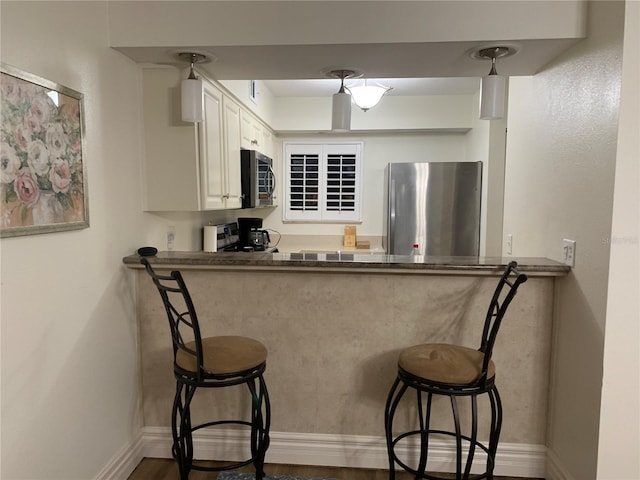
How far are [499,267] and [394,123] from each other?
301 cm

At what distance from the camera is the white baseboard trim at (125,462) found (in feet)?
6.23

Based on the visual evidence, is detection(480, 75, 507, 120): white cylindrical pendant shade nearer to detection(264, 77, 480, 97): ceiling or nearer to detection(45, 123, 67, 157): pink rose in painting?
detection(45, 123, 67, 157): pink rose in painting

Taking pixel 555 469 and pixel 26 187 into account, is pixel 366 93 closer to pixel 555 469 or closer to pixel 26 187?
pixel 26 187

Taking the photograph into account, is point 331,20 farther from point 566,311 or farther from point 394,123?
point 394,123

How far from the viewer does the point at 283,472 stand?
6.85ft

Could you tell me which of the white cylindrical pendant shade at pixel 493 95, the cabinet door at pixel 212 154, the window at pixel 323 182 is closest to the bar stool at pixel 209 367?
the cabinet door at pixel 212 154

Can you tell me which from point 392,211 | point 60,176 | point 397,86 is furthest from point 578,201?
point 397,86

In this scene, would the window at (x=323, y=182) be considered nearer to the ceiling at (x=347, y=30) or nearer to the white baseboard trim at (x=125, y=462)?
the ceiling at (x=347, y=30)

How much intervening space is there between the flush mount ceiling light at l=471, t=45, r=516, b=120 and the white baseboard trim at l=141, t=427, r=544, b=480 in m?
1.59

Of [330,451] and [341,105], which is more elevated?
[341,105]

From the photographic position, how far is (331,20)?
1.79 m

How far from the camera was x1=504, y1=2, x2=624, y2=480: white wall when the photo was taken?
1.59 metres

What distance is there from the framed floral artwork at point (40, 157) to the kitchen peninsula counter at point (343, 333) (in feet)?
1.65

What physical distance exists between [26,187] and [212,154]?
3.78 feet
